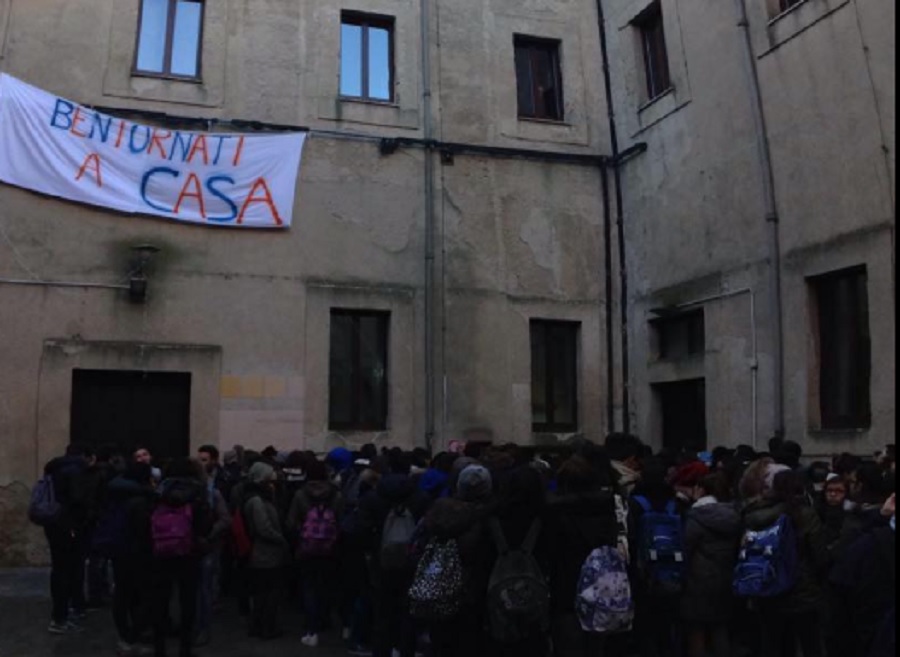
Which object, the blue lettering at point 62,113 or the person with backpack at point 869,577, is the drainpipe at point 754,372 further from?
the blue lettering at point 62,113

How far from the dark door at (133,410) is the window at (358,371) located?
2098mm

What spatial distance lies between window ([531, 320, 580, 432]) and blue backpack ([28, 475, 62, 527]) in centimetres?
774

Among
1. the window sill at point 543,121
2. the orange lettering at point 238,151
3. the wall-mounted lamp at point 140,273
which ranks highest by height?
the window sill at point 543,121

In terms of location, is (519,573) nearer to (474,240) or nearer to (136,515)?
(136,515)

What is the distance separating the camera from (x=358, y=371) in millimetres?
13820

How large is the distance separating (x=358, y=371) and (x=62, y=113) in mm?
5371

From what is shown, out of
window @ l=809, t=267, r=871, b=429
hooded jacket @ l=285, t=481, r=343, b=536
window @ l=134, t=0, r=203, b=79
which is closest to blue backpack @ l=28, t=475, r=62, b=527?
hooded jacket @ l=285, t=481, r=343, b=536

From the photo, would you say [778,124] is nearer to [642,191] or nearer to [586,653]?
[642,191]

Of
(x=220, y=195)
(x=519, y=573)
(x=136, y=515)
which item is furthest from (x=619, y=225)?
(x=519, y=573)

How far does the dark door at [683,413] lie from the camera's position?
519 inches

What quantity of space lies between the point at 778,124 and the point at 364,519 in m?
7.61

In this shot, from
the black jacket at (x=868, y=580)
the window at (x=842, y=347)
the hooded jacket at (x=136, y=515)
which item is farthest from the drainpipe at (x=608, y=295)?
the black jacket at (x=868, y=580)

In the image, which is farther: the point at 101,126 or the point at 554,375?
the point at 554,375

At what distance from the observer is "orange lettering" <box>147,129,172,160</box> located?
42.5 feet
